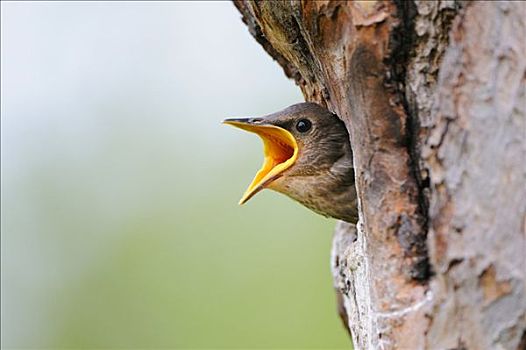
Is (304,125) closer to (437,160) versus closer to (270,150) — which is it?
(270,150)

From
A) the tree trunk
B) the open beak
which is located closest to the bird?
the open beak

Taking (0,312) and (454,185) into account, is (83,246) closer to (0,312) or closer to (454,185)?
(0,312)

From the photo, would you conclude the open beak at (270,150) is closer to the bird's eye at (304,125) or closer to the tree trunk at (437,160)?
the bird's eye at (304,125)

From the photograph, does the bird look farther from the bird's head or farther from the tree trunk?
the tree trunk

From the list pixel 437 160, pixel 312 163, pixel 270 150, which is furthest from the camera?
pixel 270 150

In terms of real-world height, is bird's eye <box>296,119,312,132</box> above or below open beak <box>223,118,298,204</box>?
above

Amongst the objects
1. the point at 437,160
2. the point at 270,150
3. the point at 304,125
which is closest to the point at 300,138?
the point at 304,125

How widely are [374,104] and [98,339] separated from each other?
4.43m

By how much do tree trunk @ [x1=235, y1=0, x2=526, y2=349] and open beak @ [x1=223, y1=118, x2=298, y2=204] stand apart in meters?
0.51

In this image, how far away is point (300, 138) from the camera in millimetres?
2406

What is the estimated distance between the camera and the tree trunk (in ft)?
5.07

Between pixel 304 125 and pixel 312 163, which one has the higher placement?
pixel 304 125

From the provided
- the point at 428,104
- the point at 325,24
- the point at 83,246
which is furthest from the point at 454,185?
the point at 83,246

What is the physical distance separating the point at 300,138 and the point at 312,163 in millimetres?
86
